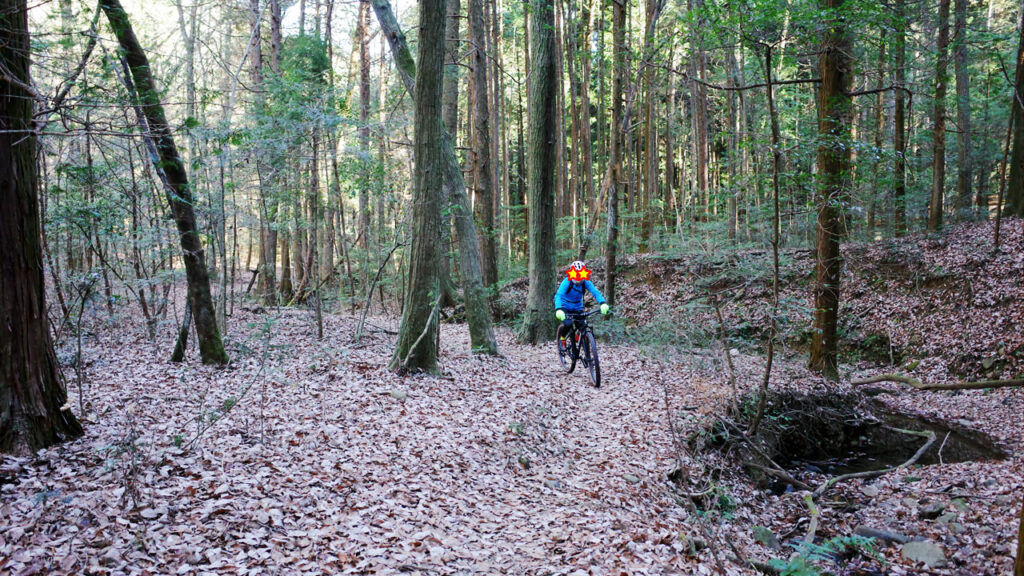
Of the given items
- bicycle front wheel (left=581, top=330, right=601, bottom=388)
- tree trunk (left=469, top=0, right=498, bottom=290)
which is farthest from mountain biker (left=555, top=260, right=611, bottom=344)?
tree trunk (left=469, top=0, right=498, bottom=290)

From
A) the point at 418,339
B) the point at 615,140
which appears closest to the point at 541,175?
the point at 615,140

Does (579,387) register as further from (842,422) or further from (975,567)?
(975,567)

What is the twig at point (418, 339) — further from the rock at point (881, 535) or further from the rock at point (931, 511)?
the rock at point (931, 511)

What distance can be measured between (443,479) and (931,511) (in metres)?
4.94

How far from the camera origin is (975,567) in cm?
448

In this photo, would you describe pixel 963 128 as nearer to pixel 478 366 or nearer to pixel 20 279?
pixel 478 366

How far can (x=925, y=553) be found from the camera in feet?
15.5

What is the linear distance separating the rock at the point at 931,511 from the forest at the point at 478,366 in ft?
0.07

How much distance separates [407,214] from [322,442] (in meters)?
7.95

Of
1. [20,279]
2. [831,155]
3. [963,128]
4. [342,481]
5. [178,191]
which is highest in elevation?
[963,128]

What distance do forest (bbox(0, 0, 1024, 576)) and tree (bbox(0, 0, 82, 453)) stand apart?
24 mm

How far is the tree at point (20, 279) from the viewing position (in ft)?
13.8

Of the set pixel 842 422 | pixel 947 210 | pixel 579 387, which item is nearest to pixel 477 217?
pixel 579 387

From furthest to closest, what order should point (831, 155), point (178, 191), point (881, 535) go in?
point (831, 155) → point (178, 191) → point (881, 535)
